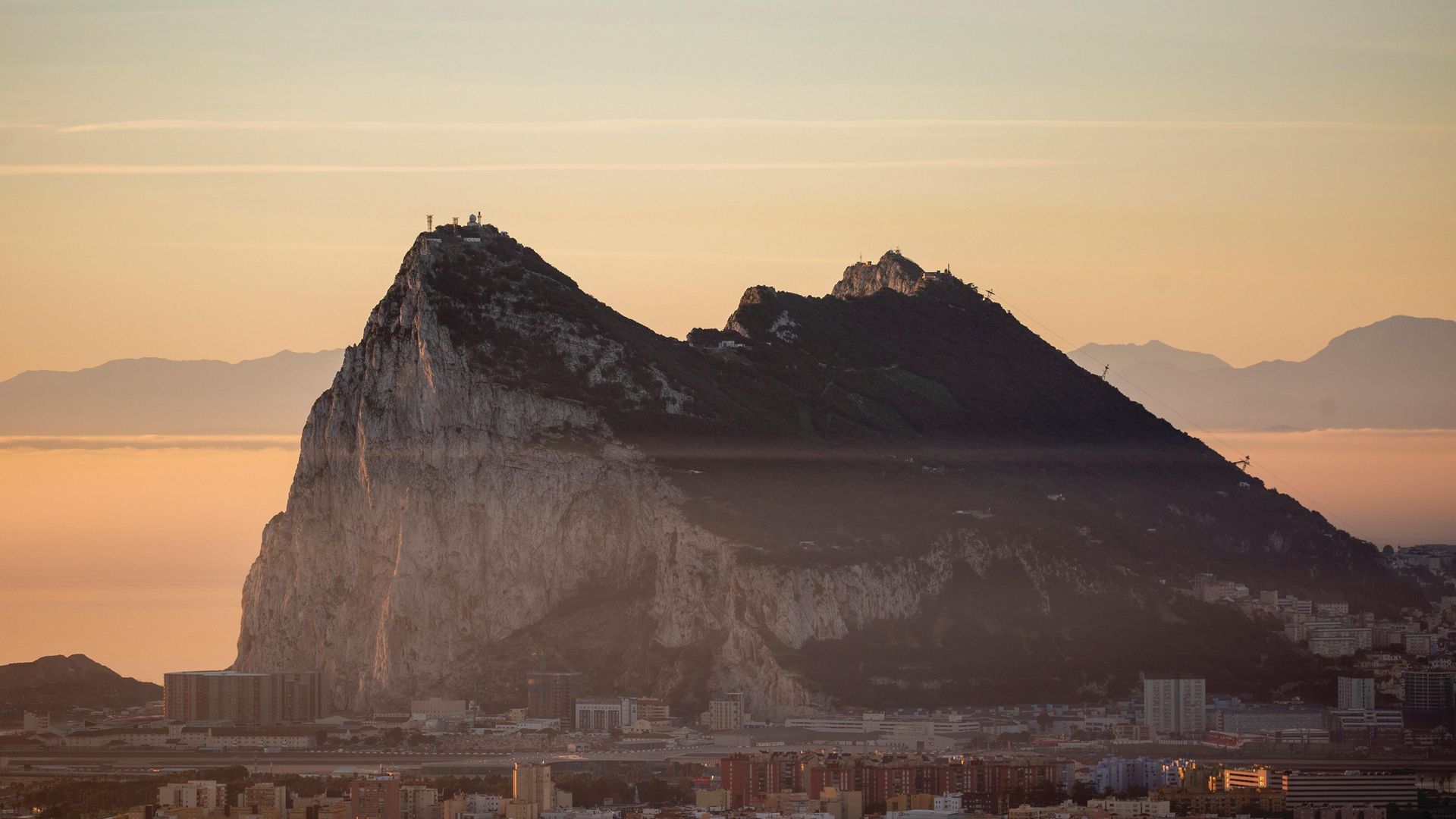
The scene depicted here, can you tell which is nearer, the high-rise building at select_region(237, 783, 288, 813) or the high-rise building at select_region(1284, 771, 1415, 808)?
the high-rise building at select_region(237, 783, 288, 813)

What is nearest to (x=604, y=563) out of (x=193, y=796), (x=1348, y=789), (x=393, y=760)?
(x=393, y=760)

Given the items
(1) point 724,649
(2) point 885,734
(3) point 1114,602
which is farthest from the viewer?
(3) point 1114,602

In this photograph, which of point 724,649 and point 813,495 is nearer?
point 724,649

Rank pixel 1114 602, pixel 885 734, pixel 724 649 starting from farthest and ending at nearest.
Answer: pixel 1114 602 < pixel 724 649 < pixel 885 734

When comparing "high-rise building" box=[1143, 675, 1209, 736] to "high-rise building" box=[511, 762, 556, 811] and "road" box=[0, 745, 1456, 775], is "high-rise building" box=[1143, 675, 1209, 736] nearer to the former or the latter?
"road" box=[0, 745, 1456, 775]

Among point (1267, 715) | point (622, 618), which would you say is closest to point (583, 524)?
point (622, 618)

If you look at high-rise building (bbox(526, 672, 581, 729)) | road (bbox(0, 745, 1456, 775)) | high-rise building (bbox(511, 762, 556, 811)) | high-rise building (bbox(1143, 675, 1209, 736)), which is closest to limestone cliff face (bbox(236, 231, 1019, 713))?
high-rise building (bbox(526, 672, 581, 729))

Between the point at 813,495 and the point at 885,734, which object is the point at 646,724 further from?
the point at 813,495
